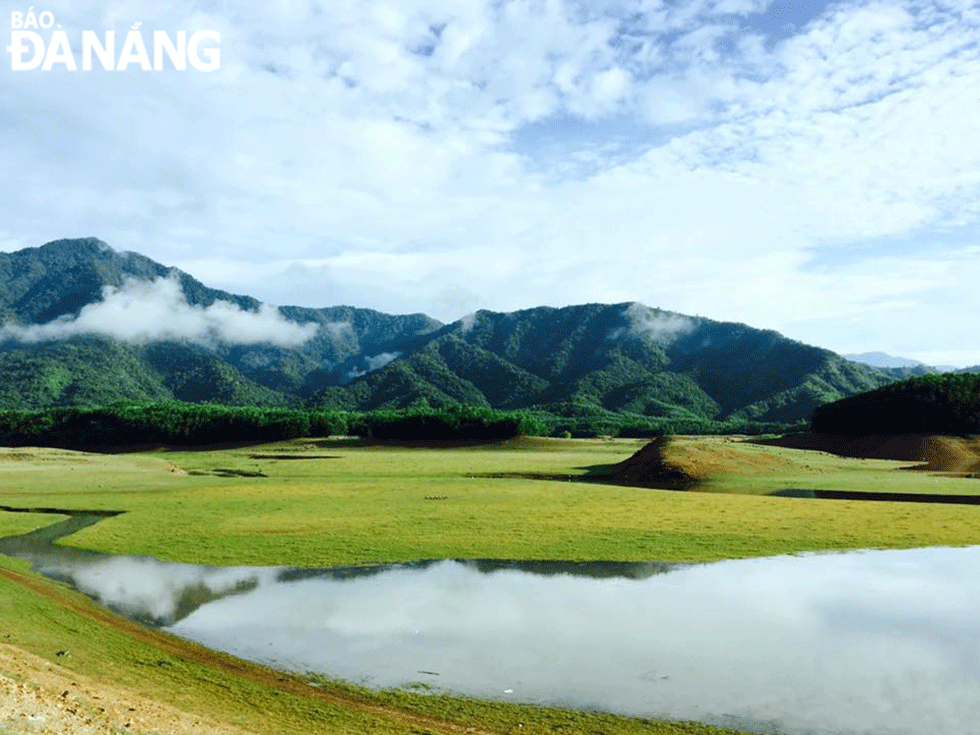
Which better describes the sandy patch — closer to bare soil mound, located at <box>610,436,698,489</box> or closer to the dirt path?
the dirt path

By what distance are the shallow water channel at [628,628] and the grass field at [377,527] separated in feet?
5.94

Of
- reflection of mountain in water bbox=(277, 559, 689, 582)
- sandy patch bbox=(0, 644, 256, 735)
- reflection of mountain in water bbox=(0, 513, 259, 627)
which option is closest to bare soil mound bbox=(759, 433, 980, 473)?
reflection of mountain in water bbox=(277, 559, 689, 582)

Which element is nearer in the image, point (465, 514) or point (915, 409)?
point (465, 514)

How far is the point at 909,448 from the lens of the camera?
118 metres

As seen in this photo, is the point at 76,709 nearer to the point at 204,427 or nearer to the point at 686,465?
the point at 686,465

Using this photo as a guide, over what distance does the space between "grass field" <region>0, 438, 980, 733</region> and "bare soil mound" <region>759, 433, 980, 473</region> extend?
11.0 meters

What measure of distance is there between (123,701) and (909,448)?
126777mm

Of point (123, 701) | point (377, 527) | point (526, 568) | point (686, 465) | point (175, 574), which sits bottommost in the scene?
point (175, 574)

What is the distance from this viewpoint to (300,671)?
883 inches

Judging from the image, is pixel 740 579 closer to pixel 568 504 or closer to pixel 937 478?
pixel 568 504

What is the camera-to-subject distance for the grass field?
64.7 ft

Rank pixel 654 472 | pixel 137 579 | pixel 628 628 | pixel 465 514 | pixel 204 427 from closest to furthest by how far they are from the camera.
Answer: pixel 628 628 < pixel 137 579 < pixel 465 514 < pixel 654 472 < pixel 204 427

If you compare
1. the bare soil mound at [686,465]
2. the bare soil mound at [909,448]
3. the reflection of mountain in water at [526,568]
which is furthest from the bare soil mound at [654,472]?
the reflection of mountain in water at [526,568]

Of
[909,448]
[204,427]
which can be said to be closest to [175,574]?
[909,448]
